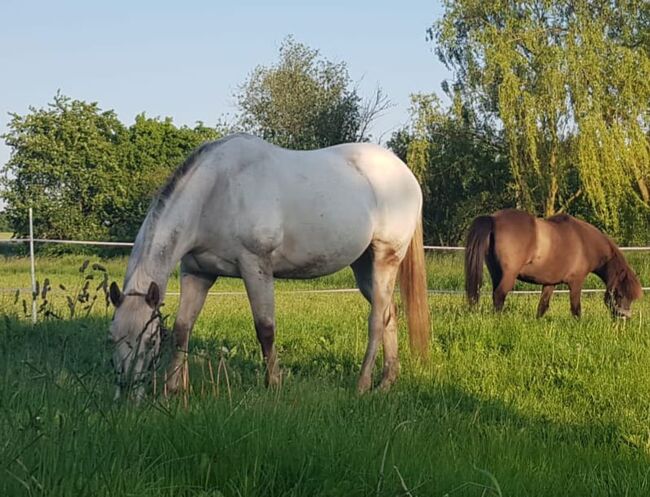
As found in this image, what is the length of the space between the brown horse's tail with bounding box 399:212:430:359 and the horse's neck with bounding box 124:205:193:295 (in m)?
2.24

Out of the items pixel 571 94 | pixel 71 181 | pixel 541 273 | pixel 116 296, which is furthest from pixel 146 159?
pixel 116 296

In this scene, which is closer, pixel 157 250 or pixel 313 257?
pixel 157 250

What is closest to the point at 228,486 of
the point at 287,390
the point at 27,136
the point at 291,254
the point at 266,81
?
the point at 287,390

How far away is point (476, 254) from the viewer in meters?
10.5

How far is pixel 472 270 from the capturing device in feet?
34.0

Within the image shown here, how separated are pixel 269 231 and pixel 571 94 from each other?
18.2 m

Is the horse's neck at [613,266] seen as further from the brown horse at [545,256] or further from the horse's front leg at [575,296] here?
the horse's front leg at [575,296]

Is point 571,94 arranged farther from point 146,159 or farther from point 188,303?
point 146,159

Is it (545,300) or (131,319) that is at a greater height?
(131,319)

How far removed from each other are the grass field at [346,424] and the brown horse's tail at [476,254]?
9.89ft

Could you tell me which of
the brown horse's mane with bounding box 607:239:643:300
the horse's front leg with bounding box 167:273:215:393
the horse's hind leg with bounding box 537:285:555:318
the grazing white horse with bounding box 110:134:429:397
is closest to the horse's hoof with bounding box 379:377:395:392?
the grazing white horse with bounding box 110:134:429:397

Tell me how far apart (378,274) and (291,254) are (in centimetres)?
100

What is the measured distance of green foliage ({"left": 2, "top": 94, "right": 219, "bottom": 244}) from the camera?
40.3 meters

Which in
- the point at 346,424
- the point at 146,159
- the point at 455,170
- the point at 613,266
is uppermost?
the point at 146,159
